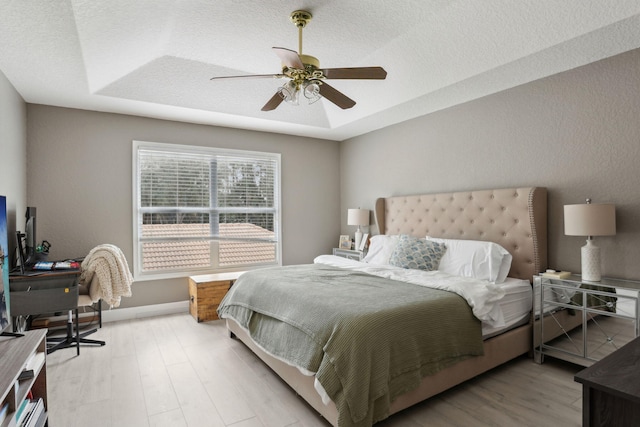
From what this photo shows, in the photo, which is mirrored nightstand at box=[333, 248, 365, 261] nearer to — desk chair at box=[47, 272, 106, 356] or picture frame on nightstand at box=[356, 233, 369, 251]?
picture frame on nightstand at box=[356, 233, 369, 251]

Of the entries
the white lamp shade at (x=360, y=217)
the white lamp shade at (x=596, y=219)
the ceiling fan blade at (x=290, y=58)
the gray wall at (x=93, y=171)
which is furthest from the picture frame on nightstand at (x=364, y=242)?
the ceiling fan blade at (x=290, y=58)

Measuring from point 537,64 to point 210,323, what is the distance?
4.19 meters

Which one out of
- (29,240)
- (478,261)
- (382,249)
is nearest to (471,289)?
(478,261)

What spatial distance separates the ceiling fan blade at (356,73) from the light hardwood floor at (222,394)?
2281mm

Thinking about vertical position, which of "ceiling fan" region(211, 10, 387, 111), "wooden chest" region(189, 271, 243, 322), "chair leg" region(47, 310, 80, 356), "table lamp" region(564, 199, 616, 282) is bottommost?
"chair leg" region(47, 310, 80, 356)

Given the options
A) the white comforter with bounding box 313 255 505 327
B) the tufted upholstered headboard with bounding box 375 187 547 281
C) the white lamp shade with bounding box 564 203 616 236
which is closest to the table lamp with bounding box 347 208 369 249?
the tufted upholstered headboard with bounding box 375 187 547 281

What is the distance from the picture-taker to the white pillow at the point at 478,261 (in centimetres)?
315

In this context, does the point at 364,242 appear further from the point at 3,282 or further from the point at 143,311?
the point at 3,282

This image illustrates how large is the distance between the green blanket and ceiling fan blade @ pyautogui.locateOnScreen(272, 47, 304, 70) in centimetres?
157

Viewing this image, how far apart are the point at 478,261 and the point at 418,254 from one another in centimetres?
57

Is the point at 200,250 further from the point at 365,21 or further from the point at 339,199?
the point at 365,21

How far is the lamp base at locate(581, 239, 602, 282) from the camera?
264cm

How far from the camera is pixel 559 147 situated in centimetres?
309

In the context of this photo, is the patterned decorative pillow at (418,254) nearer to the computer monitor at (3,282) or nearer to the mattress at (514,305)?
the mattress at (514,305)
